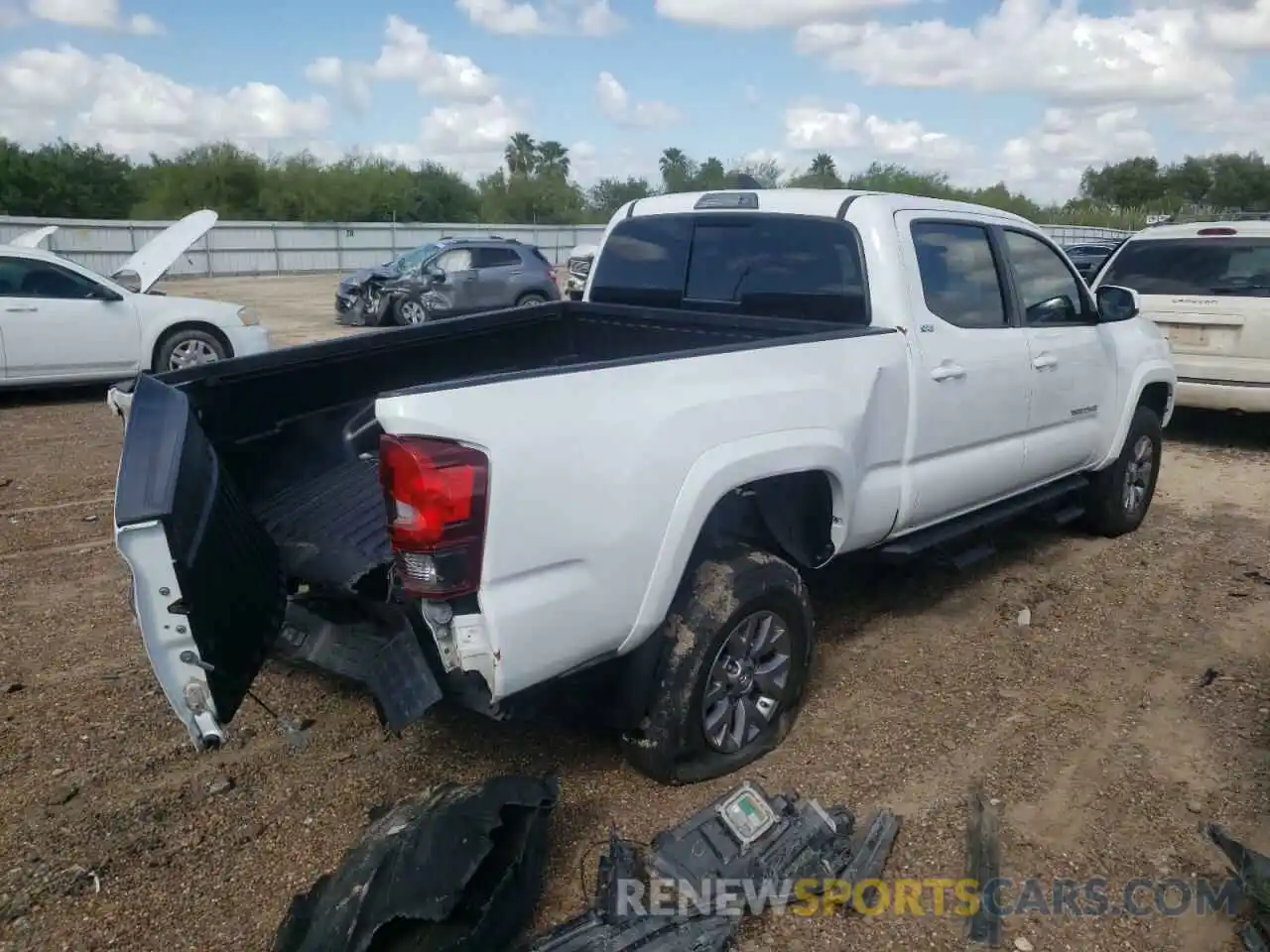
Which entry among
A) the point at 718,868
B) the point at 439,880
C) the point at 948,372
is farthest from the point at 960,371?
the point at 439,880

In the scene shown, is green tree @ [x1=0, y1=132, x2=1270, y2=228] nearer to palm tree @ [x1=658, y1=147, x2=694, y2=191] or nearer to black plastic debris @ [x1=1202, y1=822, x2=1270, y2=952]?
palm tree @ [x1=658, y1=147, x2=694, y2=191]

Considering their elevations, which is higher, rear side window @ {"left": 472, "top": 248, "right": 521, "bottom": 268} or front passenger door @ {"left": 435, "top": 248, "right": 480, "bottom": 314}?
rear side window @ {"left": 472, "top": 248, "right": 521, "bottom": 268}

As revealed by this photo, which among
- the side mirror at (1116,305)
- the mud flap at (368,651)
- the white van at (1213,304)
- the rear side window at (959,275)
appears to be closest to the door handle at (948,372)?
the rear side window at (959,275)

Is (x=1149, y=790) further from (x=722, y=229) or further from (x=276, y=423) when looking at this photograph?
(x=276, y=423)

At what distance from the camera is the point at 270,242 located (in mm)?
32938

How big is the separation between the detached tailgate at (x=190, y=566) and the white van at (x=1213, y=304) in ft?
25.6

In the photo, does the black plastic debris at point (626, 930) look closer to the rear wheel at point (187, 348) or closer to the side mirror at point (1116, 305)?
the side mirror at point (1116, 305)

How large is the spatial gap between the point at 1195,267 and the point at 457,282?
12.3 metres

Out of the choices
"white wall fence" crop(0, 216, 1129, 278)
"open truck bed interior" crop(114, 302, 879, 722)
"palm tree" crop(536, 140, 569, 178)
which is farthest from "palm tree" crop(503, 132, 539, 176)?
"open truck bed interior" crop(114, 302, 879, 722)

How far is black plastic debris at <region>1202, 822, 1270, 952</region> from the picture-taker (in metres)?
2.74

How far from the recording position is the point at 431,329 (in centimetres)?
467

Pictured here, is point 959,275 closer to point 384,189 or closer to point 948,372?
point 948,372

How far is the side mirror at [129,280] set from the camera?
28.2 ft

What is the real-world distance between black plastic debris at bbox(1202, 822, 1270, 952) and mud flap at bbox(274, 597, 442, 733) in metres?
2.26
